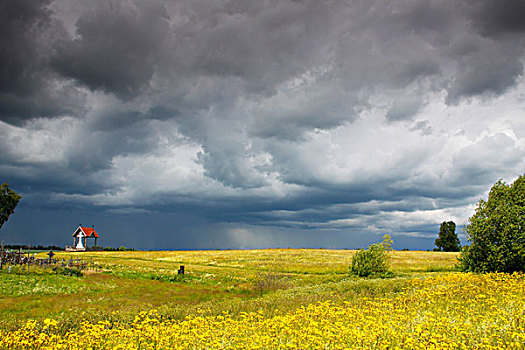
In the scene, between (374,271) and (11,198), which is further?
(11,198)

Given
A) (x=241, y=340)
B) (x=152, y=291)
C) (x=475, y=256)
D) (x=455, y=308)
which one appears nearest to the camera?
(x=241, y=340)

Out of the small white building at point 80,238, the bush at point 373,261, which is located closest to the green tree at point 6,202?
the small white building at point 80,238

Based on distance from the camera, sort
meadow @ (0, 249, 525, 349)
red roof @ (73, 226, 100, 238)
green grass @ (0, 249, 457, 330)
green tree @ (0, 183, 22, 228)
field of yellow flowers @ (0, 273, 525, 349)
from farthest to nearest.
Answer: red roof @ (73, 226, 100, 238)
green tree @ (0, 183, 22, 228)
green grass @ (0, 249, 457, 330)
meadow @ (0, 249, 525, 349)
field of yellow flowers @ (0, 273, 525, 349)

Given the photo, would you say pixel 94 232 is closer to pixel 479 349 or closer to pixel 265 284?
pixel 265 284

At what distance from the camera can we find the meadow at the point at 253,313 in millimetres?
7602

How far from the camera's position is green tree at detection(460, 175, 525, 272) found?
22766 millimetres

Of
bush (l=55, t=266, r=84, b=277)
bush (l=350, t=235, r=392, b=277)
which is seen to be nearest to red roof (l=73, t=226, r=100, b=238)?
bush (l=55, t=266, r=84, b=277)

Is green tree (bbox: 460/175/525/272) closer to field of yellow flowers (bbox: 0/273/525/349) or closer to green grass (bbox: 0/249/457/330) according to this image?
green grass (bbox: 0/249/457/330)

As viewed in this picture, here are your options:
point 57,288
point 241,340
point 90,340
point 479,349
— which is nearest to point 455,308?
point 479,349

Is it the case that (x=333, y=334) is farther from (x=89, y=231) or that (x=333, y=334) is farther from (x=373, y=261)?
(x=89, y=231)

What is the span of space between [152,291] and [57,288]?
23.1 ft

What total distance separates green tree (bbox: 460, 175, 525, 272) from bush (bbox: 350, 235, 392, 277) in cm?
658

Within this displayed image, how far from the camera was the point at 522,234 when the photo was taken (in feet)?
74.3

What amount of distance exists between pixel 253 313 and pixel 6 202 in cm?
7434
